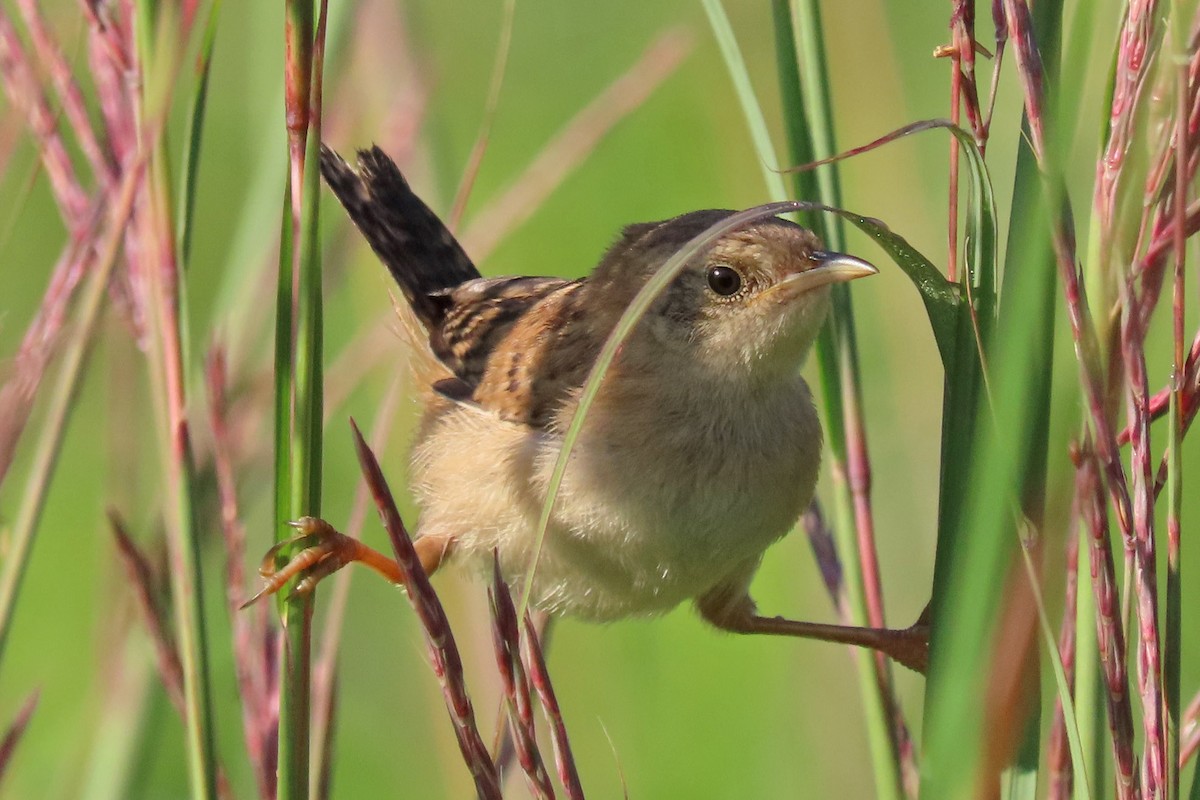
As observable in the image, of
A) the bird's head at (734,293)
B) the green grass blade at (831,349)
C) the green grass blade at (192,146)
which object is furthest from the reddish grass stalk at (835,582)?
the green grass blade at (192,146)

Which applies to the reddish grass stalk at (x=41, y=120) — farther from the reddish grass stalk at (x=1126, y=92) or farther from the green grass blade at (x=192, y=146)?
the reddish grass stalk at (x=1126, y=92)

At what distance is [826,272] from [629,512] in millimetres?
525

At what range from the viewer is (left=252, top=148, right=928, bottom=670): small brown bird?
2.28 metres

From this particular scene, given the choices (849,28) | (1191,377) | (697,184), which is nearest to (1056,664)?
(1191,377)

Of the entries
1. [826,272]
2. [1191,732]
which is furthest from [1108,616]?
[826,272]

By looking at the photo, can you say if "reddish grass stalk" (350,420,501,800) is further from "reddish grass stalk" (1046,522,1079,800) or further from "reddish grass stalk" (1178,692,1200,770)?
"reddish grass stalk" (1178,692,1200,770)

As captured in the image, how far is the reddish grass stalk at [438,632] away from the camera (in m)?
1.42

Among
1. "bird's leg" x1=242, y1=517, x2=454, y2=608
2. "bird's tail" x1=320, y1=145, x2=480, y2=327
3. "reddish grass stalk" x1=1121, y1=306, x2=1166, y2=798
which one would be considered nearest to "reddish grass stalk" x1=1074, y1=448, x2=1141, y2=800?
"reddish grass stalk" x1=1121, y1=306, x2=1166, y2=798

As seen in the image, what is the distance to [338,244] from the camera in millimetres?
2779

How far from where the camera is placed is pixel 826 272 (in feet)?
6.73

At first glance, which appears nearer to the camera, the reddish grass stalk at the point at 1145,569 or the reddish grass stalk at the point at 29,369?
the reddish grass stalk at the point at 1145,569

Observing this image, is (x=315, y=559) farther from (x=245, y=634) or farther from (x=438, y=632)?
(x=438, y=632)

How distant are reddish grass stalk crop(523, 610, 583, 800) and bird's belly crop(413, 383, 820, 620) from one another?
2.02 ft

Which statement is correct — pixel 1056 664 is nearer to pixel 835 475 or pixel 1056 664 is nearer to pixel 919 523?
pixel 835 475
